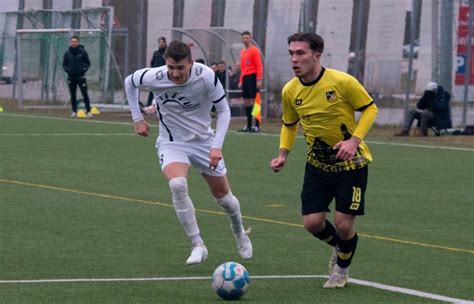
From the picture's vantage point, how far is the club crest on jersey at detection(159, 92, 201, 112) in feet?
34.0

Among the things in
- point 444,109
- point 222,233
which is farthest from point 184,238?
point 444,109

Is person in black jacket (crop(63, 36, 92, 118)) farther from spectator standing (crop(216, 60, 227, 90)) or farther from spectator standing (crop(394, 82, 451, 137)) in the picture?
spectator standing (crop(394, 82, 451, 137))

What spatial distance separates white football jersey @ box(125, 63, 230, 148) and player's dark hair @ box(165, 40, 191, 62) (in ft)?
0.90

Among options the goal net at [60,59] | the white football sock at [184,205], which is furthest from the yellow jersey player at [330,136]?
the goal net at [60,59]

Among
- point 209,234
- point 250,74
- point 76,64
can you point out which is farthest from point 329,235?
point 76,64

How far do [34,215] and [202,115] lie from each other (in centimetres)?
352

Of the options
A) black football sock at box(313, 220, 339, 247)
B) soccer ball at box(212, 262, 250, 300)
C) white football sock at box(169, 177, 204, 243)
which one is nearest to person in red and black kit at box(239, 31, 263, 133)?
white football sock at box(169, 177, 204, 243)

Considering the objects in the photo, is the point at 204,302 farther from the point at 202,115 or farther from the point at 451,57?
the point at 451,57

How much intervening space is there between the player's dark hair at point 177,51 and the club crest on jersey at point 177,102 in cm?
42

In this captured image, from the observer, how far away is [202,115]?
10.4 meters

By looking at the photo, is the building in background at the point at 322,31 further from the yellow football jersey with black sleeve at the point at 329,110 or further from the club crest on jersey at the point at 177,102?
the yellow football jersey with black sleeve at the point at 329,110

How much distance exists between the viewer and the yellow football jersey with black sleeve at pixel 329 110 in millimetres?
8961

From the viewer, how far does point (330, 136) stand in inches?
357

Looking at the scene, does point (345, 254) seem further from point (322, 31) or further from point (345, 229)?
point (322, 31)
